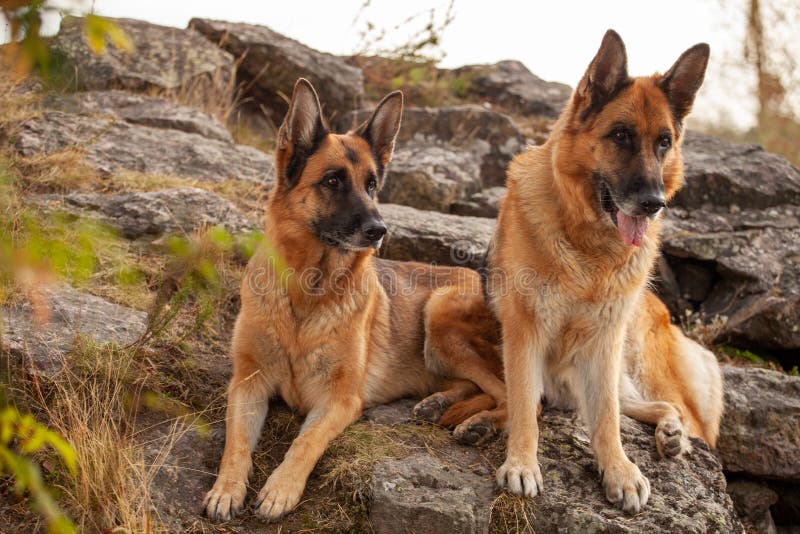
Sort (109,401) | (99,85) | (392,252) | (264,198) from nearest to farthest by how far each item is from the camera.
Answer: (109,401) < (392,252) < (264,198) < (99,85)

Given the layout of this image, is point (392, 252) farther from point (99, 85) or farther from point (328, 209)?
point (99, 85)

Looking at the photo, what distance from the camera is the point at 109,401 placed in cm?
371

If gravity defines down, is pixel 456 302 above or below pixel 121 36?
below

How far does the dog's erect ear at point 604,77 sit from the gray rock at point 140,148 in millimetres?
4292

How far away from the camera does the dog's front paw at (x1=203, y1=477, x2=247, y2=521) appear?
3.39 meters

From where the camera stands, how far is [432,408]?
436 centimetres

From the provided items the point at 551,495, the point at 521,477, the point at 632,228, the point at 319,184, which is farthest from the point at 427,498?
the point at 319,184

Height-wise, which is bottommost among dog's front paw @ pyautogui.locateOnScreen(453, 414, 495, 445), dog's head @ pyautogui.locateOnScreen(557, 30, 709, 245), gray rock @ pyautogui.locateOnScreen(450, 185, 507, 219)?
dog's front paw @ pyautogui.locateOnScreen(453, 414, 495, 445)

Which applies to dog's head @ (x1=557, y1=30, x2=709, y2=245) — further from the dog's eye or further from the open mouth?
the dog's eye

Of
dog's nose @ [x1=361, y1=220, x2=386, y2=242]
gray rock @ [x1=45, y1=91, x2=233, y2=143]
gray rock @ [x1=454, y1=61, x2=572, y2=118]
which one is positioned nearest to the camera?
dog's nose @ [x1=361, y1=220, x2=386, y2=242]

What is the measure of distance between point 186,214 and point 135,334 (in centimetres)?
190

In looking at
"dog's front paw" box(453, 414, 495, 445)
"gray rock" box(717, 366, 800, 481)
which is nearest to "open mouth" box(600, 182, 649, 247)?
"dog's front paw" box(453, 414, 495, 445)

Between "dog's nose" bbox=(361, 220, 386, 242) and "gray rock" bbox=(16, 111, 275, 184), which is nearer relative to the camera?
"dog's nose" bbox=(361, 220, 386, 242)

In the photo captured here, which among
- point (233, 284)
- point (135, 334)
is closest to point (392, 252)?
point (233, 284)
